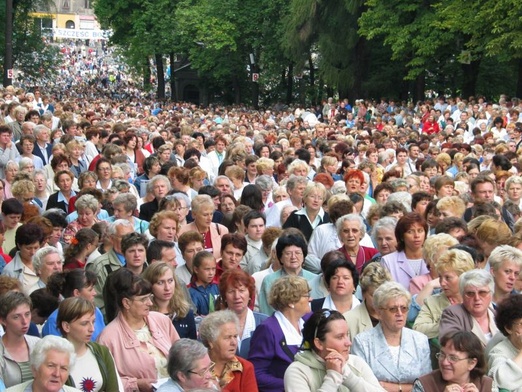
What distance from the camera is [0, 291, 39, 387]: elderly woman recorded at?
312 inches

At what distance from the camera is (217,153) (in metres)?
19.9

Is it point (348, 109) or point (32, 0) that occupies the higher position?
point (32, 0)

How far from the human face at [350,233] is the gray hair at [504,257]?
192cm

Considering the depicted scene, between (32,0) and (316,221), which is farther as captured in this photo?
(32,0)

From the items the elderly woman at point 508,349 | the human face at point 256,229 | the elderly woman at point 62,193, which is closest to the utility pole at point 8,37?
the elderly woman at point 62,193

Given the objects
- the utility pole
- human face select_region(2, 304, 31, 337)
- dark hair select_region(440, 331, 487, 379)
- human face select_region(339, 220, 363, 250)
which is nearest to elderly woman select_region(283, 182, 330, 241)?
human face select_region(339, 220, 363, 250)

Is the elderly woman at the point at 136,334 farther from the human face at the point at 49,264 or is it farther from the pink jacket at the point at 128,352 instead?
the human face at the point at 49,264

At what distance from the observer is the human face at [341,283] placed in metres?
9.20

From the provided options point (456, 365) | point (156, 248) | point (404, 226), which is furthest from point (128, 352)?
point (404, 226)

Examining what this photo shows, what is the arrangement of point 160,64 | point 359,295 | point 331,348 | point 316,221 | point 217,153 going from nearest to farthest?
point 331,348 < point 359,295 < point 316,221 < point 217,153 < point 160,64

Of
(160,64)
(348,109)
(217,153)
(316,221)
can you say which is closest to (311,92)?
(160,64)

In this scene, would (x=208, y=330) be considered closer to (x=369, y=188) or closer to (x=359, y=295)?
(x=359, y=295)

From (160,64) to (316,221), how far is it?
58.0m

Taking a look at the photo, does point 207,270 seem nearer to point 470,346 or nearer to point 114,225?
point 114,225
